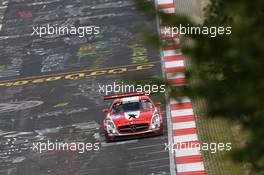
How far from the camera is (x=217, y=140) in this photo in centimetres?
2000

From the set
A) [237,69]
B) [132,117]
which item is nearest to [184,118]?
[132,117]

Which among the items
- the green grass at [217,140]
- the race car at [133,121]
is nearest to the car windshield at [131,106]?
the race car at [133,121]

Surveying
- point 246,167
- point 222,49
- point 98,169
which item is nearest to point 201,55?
point 222,49

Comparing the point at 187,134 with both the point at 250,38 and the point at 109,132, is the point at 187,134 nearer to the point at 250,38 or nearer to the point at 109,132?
the point at 109,132

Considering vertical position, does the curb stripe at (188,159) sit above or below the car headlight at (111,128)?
below

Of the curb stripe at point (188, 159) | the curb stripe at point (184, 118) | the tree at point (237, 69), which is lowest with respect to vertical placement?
the curb stripe at point (184, 118)

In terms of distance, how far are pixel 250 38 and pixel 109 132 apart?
1558 cm

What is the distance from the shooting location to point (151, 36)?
20.3 feet

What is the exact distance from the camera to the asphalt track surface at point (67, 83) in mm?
20031

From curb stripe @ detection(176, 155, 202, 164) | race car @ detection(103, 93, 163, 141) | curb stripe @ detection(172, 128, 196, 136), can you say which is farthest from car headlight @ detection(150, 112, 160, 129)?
curb stripe @ detection(176, 155, 202, 164)

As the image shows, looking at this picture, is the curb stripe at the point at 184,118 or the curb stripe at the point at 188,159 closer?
the curb stripe at the point at 188,159

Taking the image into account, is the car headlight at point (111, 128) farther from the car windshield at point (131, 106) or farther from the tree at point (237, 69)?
the tree at point (237, 69)

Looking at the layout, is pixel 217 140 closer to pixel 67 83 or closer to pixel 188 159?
pixel 188 159

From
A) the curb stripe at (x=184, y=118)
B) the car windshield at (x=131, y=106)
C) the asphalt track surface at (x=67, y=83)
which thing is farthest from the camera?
the curb stripe at (x=184, y=118)
